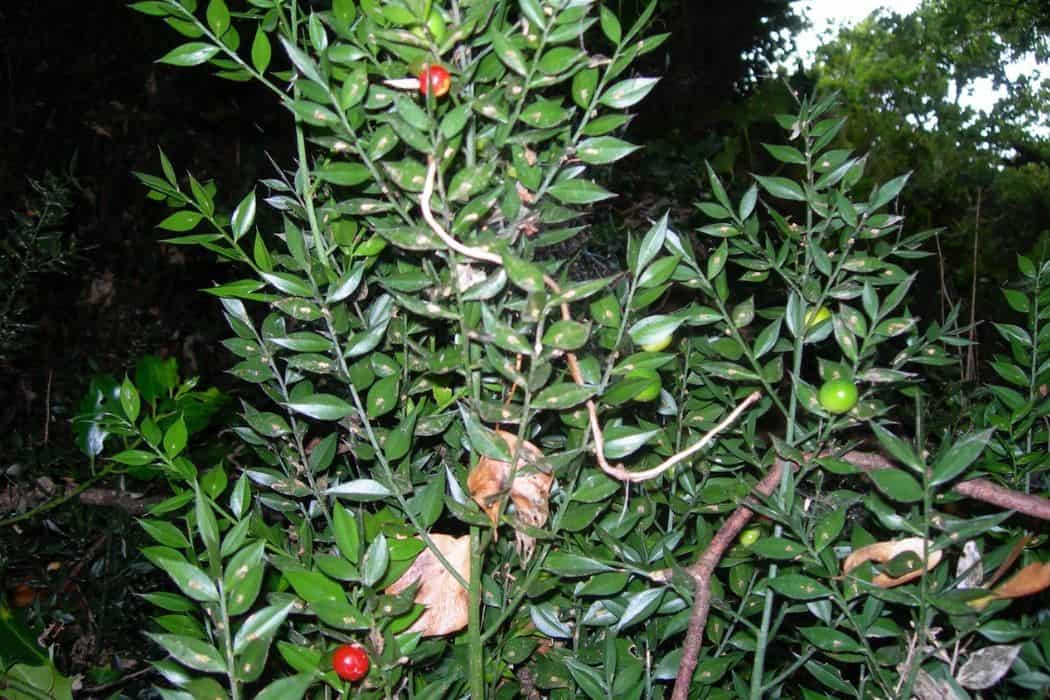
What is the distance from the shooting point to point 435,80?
0.34 m

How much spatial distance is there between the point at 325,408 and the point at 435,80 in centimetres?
17

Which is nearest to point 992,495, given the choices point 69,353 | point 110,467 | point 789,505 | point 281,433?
point 789,505

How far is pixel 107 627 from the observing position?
849mm

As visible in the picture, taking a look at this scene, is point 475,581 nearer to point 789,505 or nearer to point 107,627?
point 789,505

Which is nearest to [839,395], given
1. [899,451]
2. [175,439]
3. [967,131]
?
[899,451]

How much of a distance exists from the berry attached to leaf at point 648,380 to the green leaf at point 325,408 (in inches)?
5.6

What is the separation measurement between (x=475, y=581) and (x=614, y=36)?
0.27m

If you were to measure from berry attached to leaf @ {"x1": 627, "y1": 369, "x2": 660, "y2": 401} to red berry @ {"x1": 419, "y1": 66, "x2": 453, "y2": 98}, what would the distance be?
5.9 inches

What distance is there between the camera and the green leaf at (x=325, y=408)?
1.34ft

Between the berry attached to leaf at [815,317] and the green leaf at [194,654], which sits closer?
the green leaf at [194,654]

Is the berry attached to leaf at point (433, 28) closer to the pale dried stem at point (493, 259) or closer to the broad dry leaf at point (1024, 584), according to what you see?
the pale dried stem at point (493, 259)

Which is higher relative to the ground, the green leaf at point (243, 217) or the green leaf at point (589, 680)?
the green leaf at point (243, 217)

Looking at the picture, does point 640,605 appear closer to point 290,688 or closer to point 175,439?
point 290,688

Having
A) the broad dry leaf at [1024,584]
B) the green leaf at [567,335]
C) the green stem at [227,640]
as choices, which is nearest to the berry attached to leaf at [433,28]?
the green leaf at [567,335]
